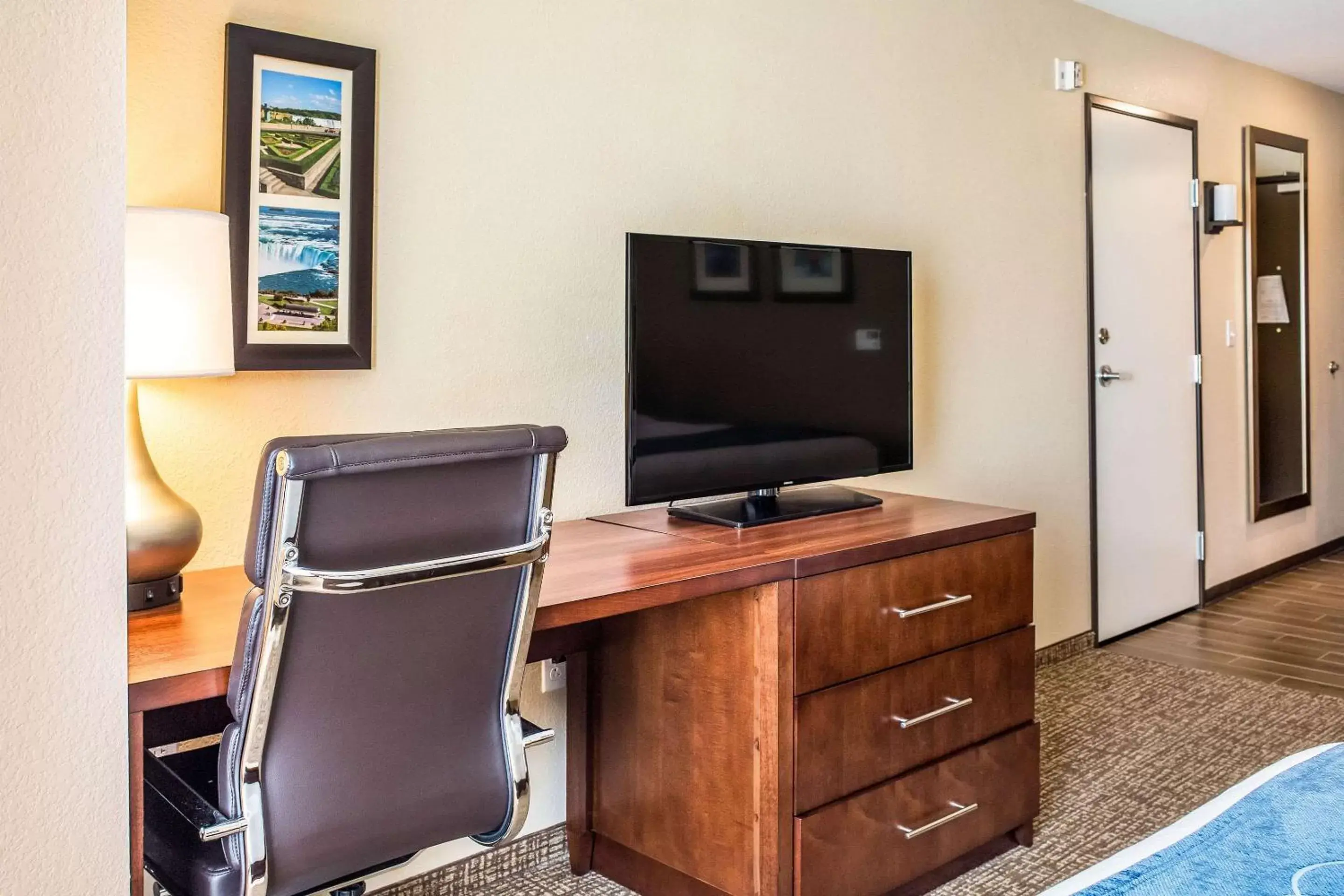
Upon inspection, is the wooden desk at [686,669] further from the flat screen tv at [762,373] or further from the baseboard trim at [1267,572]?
the baseboard trim at [1267,572]

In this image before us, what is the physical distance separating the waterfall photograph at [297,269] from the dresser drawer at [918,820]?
1320 millimetres

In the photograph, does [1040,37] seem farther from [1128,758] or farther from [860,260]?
[1128,758]

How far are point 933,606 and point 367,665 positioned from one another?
4.22 ft

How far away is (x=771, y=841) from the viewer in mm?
2094

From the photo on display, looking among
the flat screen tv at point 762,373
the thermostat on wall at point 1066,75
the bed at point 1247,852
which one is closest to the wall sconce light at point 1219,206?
the thermostat on wall at point 1066,75

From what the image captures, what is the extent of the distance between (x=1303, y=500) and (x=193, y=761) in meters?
5.54

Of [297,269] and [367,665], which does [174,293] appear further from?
[367,665]

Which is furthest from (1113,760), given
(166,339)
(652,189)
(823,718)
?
(166,339)

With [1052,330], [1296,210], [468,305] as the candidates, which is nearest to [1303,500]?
[1296,210]

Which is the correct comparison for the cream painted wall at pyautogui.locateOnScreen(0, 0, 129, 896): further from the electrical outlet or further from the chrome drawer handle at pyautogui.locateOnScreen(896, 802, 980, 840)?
the chrome drawer handle at pyautogui.locateOnScreen(896, 802, 980, 840)

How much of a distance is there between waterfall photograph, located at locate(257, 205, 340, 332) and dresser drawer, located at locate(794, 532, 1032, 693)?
3.40ft

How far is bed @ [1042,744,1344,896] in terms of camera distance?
107 cm

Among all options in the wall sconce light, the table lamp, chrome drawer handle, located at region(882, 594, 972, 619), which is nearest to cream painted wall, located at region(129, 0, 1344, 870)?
the table lamp

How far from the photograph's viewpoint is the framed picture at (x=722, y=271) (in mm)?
2402
